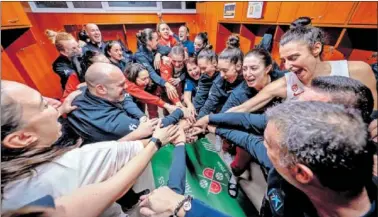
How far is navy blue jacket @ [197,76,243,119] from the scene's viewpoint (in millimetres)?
1911

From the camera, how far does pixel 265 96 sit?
5.08 feet

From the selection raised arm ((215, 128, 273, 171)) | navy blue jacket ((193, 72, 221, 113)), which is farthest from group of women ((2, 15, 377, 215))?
raised arm ((215, 128, 273, 171))

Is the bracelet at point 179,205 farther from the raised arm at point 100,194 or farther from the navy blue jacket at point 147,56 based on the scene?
the navy blue jacket at point 147,56

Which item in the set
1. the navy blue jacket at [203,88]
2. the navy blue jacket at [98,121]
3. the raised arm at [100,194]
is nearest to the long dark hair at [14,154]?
the raised arm at [100,194]

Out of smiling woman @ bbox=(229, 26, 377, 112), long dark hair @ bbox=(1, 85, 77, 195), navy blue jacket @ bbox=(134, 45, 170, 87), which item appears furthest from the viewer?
navy blue jacket @ bbox=(134, 45, 170, 87)

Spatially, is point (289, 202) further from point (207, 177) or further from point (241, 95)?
point (207, 177)

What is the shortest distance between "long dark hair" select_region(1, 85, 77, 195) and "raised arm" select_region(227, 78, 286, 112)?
1.37m

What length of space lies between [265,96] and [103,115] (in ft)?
4.27

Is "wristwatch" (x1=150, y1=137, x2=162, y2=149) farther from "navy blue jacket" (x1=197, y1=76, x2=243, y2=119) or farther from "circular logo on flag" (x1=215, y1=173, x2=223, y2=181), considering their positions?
"circular logo on flag" (x1=215, y1=173, x2=223, y2=181)

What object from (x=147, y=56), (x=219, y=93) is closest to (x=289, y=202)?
(x=219, y=93)

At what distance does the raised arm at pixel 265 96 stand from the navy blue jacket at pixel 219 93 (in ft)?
1.18

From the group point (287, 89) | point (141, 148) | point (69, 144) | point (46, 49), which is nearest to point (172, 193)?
point (141, 148)

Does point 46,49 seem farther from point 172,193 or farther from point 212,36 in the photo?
point 172,193

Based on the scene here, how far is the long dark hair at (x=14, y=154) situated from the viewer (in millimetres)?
604
